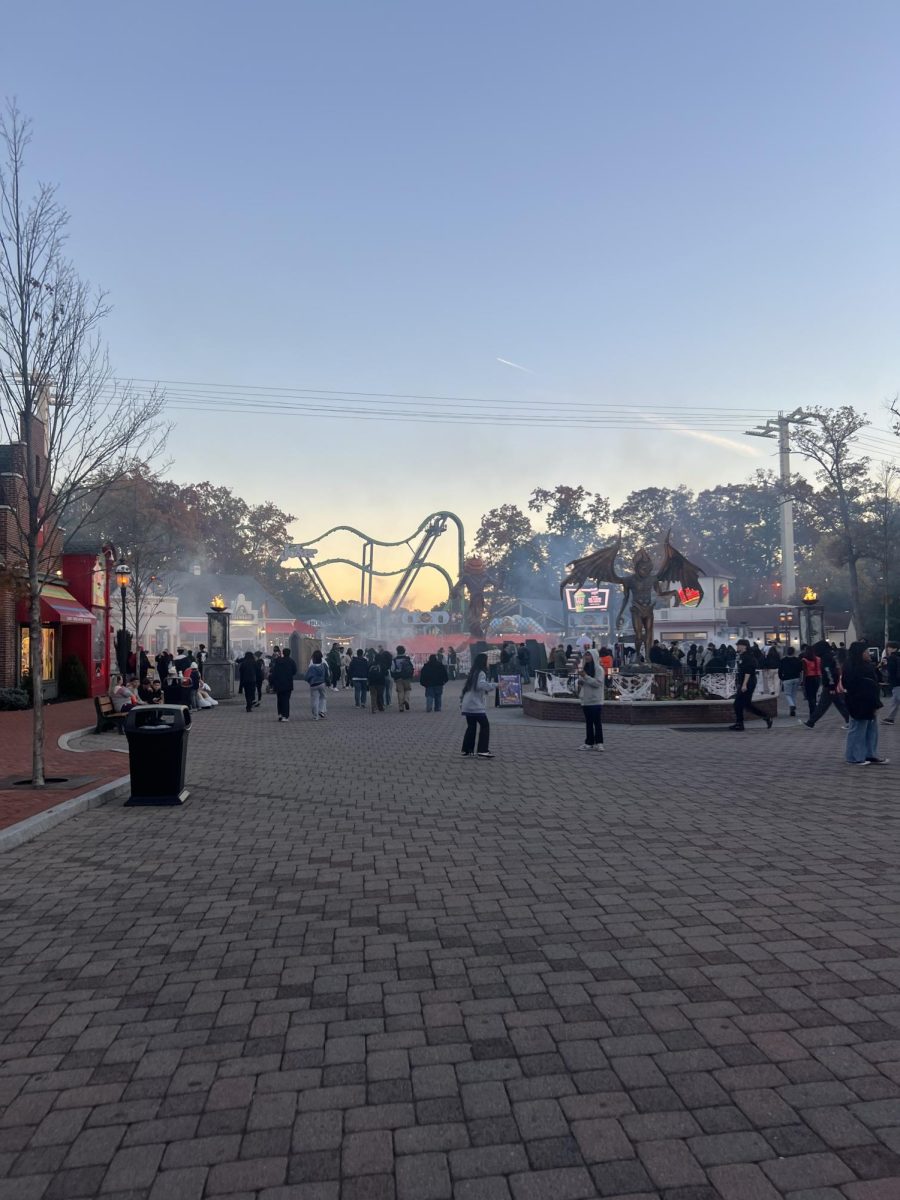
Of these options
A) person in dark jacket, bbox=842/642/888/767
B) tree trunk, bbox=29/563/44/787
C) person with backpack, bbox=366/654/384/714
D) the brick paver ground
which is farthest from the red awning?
person in dark jacket, bbox=842/642/888/767

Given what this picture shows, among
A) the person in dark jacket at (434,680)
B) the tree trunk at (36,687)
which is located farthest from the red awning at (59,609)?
the tree trunk at (36,687)

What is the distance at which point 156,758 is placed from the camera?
33.8 ft

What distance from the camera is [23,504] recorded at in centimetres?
2738

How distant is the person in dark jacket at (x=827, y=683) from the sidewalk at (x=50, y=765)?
34.9ft

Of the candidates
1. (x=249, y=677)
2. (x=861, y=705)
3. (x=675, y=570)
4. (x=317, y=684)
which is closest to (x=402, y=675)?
(x=317, y=684)

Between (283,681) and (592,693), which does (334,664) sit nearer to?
(283,681)

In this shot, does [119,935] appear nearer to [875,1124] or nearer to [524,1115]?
[524,1115]

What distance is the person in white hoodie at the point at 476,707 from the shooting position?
13.5m

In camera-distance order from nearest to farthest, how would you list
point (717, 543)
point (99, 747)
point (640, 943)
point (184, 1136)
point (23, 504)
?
point (184, 1136) → point (640, 943) → point (99, 747) → point (23, 504) → point (717, 543)

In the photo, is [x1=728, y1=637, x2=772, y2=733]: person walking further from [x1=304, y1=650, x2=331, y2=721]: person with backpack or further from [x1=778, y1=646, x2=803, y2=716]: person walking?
[x1=304, y1=650, x2=331, y2=721]: person with backpack

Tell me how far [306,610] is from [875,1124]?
10078 cm

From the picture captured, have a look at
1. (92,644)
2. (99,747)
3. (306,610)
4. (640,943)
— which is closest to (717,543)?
(306,610)

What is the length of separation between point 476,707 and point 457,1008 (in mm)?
9258

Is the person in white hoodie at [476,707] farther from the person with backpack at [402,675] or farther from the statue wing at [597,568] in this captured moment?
the statue wing at [597,568]
